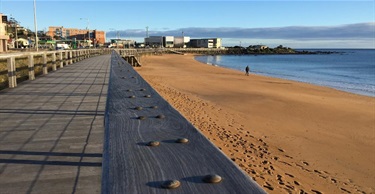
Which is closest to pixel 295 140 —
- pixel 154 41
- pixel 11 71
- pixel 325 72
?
pixel 11 71

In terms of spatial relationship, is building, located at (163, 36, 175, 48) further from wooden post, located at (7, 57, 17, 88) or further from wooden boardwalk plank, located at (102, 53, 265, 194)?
wooden boardwalk plank, located at (102, 53, 265, 194)

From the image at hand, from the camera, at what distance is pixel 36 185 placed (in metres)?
3.20

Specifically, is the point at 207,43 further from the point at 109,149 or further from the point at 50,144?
the point at 109,149

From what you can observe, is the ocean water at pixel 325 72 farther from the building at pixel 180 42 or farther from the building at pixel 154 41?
the building at pixel 180 42

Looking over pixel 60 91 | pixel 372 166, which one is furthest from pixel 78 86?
pixel 372 166

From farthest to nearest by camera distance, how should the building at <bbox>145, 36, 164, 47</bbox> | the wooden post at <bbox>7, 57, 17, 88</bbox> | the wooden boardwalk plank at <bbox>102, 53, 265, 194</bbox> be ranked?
the building at <bbox>145, 36, 164, 47</bbox>
the wooden post at <bbox>7, 57, 17, 88</bbox>
the wooden boardwalk plank at <bbox>102, 53, 265, 194</bbox>

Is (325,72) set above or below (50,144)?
below

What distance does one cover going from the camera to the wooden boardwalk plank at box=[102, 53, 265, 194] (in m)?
1.19

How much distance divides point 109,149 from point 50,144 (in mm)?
3294

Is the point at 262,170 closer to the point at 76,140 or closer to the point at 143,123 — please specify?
the point at 76,140

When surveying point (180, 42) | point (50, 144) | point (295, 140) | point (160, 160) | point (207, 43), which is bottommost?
point (295, 140)

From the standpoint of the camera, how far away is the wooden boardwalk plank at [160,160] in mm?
1188

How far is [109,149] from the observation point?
1.57 metres

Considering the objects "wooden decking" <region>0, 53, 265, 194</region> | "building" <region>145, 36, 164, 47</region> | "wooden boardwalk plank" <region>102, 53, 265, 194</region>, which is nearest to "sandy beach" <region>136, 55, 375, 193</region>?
"wooden decking" <region>0, 53, 265, 194</region>
